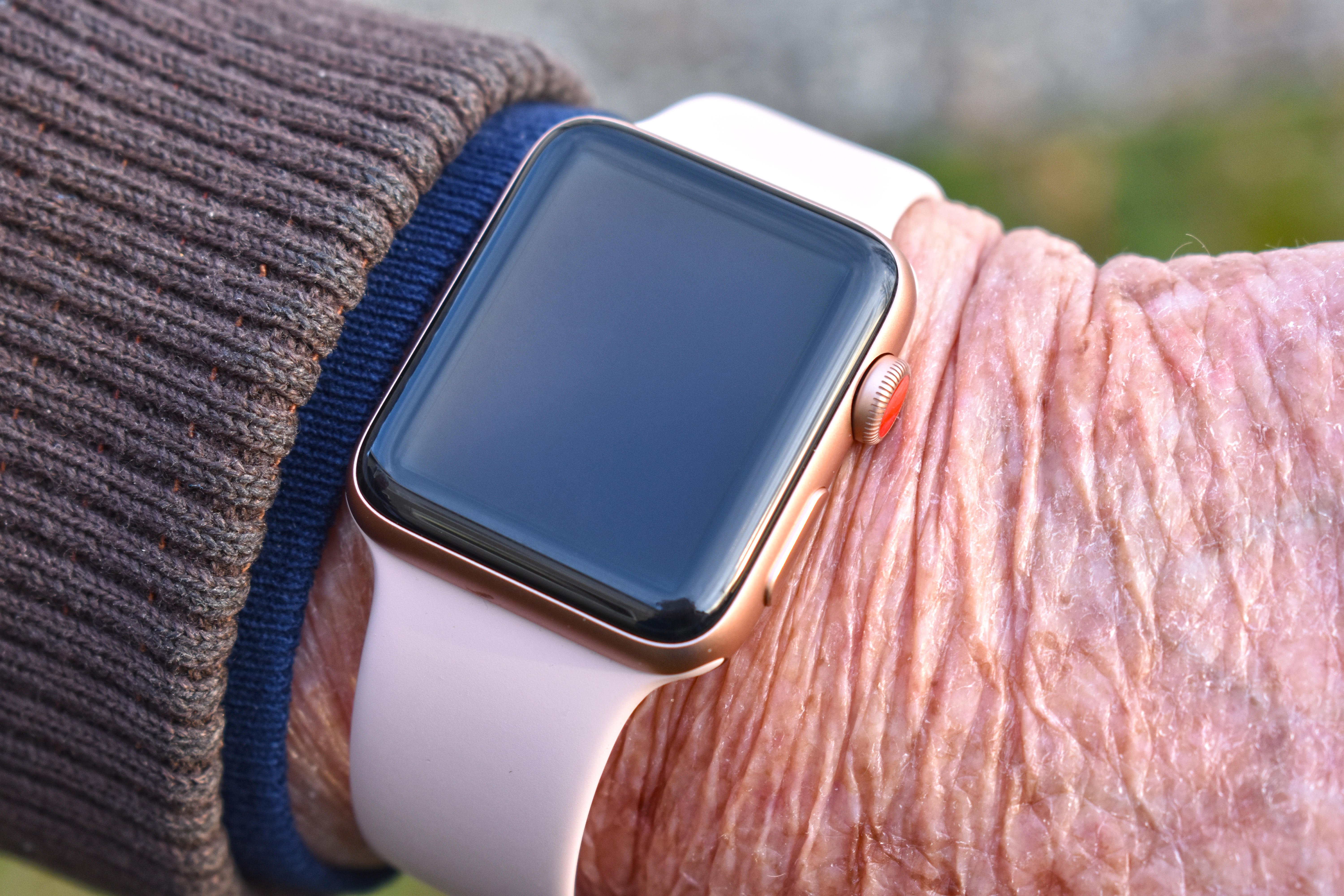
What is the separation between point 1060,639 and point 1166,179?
205 cm

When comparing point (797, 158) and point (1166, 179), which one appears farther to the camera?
point (1166, 179)

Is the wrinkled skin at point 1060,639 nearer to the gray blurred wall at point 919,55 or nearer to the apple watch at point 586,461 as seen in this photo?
the apple watch at point 586,461

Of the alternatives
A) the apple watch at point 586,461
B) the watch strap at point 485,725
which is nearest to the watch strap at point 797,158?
the apple watch at point 586,461

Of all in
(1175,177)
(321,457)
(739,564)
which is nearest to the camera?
(739,564)

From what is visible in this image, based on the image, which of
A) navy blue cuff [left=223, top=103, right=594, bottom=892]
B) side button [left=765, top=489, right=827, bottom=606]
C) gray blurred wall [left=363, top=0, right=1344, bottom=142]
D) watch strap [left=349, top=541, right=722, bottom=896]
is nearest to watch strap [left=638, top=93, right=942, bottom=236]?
navy blue cuff [left=223, top=103, right=594, bottom=892]

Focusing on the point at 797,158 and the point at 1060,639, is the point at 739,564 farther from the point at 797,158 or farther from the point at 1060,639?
the point at 797,158

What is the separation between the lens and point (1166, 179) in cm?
261

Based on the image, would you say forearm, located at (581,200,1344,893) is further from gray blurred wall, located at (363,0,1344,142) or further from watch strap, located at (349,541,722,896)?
gray blurred wall, located at (363,0,1344,142)

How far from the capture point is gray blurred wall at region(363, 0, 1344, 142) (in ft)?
8.79

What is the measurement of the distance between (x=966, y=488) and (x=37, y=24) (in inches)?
43.3

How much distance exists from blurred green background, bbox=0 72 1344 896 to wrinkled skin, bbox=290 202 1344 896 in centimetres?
163

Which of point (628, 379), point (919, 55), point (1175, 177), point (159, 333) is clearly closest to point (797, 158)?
point (628, 379)

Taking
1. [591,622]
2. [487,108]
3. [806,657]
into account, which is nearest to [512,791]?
[591,622]

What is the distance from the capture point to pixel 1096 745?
0.92 metres
